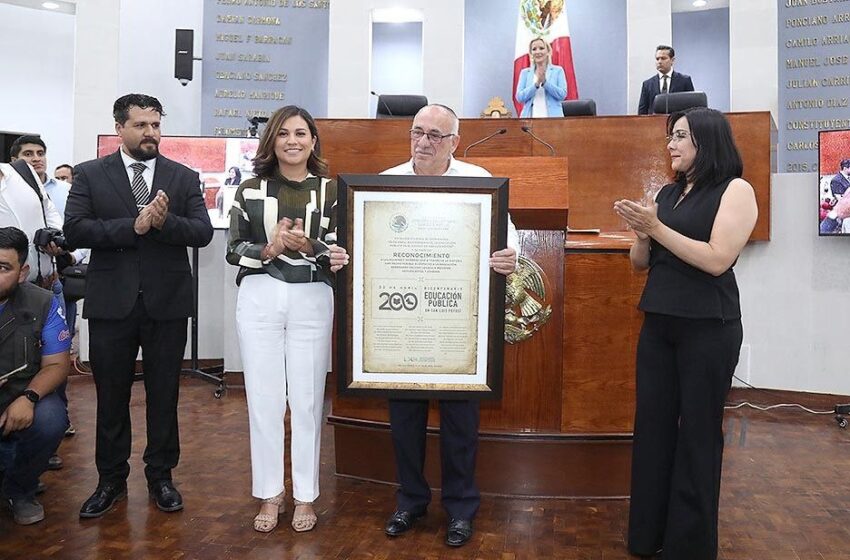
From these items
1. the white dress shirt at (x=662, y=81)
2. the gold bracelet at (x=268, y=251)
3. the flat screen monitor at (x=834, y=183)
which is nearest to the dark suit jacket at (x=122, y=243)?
the gold bracelet at (x=268, y=251)

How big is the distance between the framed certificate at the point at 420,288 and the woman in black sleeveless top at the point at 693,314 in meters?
0.49

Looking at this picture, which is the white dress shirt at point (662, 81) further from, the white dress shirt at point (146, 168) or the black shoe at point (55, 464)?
the black shoe at point (55, 464)

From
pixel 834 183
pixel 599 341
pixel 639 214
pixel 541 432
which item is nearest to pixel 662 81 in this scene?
pixel 834 183

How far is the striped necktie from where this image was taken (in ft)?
9.53

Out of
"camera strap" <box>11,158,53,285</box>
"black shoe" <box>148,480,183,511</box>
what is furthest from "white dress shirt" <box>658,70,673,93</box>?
"black shoe" <box>148,480,183,511</box>

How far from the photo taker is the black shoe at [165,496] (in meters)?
2.89

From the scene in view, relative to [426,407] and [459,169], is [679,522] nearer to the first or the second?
[426,407]

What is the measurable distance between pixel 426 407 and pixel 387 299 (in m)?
0.51

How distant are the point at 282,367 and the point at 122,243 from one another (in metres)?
0.79

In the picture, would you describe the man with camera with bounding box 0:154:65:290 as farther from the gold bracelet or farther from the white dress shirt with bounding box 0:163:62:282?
the gold bracelet

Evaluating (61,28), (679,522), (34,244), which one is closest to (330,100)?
(61,28)

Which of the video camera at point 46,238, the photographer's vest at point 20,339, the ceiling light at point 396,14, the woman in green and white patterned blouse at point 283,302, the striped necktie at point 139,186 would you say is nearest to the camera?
the woman in green and white patterned blouse at point 283,302

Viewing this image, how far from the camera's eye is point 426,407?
2.70 meters

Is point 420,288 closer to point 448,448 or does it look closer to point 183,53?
point 448,448
